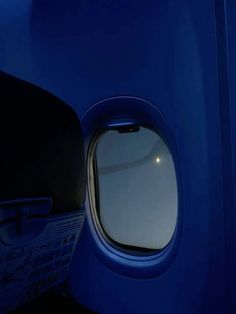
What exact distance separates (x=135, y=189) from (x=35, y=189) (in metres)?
0.82

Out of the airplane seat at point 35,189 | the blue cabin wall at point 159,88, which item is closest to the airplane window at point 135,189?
the blue cabin wall at point 159,88

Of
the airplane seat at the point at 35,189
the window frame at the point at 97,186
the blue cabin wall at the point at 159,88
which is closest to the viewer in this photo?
the airplane seat at the point at 35,189

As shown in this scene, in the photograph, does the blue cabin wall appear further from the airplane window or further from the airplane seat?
the airplane seat

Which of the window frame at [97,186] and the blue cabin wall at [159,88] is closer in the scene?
the blue cabin wall at [159,88]

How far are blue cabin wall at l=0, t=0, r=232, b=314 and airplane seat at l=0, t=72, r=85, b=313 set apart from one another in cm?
47

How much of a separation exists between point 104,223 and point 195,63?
0.74 m

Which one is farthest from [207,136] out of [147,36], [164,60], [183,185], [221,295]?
[221,295]

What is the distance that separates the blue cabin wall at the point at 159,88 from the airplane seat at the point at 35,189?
0.47 meters

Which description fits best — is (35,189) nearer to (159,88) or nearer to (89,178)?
(159,88)

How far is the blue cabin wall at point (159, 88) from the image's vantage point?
1.25m

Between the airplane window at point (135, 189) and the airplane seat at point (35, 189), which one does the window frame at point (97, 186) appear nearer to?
the airplane window at point (135, 189)

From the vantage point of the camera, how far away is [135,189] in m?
1.56

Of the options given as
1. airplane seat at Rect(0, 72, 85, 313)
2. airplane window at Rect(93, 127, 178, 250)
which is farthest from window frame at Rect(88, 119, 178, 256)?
airplane seat at Rect(0, 72, 85, 313)

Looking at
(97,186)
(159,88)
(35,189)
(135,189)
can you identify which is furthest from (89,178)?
(35,189)
